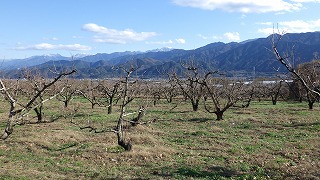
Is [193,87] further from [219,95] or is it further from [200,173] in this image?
[200,173]

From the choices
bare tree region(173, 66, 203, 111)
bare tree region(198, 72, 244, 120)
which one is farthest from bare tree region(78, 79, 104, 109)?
bare tree region(198, 72, 244, 120)

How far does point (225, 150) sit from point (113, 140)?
722 cm

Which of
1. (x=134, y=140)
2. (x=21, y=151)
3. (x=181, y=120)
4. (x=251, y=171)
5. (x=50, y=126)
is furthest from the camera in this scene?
(x=181, y=120)

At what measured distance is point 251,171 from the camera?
15453 millimetres

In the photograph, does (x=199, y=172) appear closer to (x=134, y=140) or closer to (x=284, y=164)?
(x=284, y=164)

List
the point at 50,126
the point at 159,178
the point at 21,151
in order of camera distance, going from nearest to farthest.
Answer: the point at 159,178 → the point at 21,151 → the point at 50,126

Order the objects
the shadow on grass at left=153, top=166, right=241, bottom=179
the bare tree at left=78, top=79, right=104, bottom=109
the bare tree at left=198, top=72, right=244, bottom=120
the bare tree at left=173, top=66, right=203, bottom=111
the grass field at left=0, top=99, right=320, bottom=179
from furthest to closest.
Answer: the bare tree at left=173, top=66, right=203, bottom=111 → the bare tree at left=78, top=79, right=104, bottom=109 → the bare tree at left=198, top=72, right=244, bottom=120 → the grass field at left=0, top=99, right=320, bottom=179 → the shadow on grass at left=153, top=166, right=241, bottom=179

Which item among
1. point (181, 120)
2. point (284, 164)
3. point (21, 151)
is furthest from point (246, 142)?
point (21, 151)

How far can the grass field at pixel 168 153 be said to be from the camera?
1490 cm

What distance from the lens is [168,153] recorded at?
1867 centimetres

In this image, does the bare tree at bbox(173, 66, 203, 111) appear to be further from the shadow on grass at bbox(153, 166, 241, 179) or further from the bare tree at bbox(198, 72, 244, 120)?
the shadow on grass at bbox(153, 166, 241, 179)

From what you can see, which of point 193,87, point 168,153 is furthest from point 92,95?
point 168,153

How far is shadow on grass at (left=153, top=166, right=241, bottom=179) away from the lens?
14.6m

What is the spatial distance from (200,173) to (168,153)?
13.2 ft
